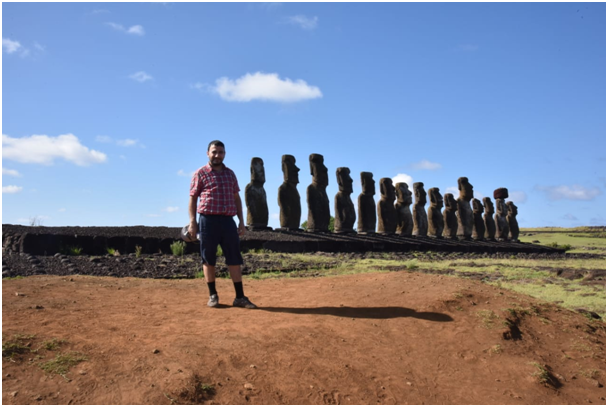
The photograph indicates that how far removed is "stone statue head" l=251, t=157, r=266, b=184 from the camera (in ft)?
63.8

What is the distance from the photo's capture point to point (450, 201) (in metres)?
29.5

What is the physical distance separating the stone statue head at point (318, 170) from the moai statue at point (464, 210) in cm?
1211

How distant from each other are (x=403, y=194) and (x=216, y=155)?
21.1 m

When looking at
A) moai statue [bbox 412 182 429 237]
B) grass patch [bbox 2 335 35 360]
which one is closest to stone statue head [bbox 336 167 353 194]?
moai statue [bbox 412 182 429 237]

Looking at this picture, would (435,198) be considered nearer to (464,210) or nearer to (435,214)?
(435,214)

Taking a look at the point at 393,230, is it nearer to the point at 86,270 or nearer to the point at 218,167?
the point at 86,270

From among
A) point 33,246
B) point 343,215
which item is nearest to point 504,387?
point 33,246

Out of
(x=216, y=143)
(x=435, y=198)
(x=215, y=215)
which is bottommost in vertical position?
(x=215, y=215)

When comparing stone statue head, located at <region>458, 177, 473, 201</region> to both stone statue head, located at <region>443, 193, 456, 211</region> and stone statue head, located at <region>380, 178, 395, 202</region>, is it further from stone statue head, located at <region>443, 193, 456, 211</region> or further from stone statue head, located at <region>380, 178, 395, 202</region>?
stone statue head, located at <region>380, 178, 395, 202</region>

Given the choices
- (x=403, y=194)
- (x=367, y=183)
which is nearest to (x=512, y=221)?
(x=403, y=194)

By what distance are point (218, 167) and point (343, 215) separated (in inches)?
625

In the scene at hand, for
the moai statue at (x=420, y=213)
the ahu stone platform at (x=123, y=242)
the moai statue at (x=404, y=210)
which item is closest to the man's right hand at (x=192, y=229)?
the ahu stone platform at (x=123, y=242)

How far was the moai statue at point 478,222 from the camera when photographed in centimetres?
3120

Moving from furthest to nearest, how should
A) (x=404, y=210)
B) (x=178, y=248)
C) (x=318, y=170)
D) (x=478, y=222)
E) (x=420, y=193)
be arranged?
(x=478, y=222) < (x=420, y=193) < (x=404, y=210) < (x=318, y=170) < (x=178, y=248)
